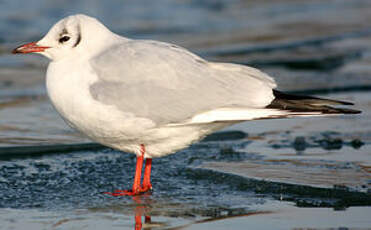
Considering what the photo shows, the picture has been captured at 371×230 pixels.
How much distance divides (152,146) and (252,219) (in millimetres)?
1081

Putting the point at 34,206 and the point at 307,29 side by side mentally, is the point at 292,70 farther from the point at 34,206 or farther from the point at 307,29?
the point at 34,206

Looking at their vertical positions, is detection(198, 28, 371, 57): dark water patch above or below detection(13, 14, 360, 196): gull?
above

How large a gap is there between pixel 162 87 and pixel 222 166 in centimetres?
109

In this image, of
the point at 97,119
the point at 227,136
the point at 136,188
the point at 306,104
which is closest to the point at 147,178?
the point at 136,188

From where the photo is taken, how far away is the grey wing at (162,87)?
498 centimetres

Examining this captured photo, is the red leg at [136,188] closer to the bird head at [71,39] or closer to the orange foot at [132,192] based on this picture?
the orange foot at [132,192]

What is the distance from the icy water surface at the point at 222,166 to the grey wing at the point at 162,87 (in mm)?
622

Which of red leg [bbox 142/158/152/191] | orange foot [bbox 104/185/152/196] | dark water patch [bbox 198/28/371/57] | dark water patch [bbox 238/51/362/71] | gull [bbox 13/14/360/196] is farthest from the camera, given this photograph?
dark water patch [bbox 198/28/371/57]

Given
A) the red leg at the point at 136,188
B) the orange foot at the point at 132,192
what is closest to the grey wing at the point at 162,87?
the red leg at the point at 136,188

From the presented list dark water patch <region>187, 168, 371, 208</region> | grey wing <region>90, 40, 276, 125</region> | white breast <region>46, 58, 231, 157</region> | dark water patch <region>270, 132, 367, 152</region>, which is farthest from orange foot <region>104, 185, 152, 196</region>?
dark water patch <region>270, 132, 367, 152</region>

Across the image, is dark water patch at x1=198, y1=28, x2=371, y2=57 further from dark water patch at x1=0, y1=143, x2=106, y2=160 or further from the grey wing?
the grey wing

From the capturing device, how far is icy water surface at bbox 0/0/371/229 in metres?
4.63

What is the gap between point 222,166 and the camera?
5.80 m

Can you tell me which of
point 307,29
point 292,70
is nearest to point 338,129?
point 292,70
